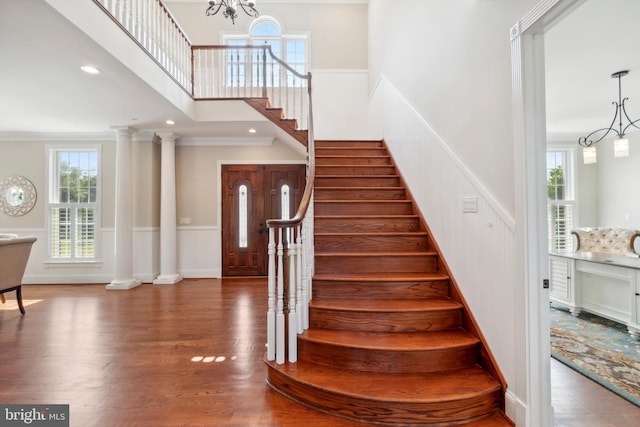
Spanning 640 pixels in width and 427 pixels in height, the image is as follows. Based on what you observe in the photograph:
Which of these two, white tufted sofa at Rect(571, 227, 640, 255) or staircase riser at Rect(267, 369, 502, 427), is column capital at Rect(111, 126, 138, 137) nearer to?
staircase riser at Rect(267, 369, 502, 427)

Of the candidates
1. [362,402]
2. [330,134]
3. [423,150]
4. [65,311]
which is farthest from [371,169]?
[65,311]

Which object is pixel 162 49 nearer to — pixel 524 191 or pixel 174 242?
pixel 174 242

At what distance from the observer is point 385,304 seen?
2414 millimetres

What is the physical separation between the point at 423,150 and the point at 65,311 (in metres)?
4.83

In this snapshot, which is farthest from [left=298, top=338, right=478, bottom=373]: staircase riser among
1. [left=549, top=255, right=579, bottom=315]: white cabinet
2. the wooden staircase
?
[left=549, top=255, right=579, bottom=315]: white cabinet

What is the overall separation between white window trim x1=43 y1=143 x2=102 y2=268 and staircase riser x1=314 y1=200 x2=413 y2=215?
4644 millimetres

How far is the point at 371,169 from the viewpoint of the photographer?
427 cm

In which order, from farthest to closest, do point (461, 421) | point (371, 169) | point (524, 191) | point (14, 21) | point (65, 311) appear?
point (371, 169)
point (65, 311)
point (14, 21)
point (461, 421)
point (524, 191)

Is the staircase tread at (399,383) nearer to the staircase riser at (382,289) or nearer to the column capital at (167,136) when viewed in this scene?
the staircase riser at (382,289)

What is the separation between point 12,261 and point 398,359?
4.64 metres

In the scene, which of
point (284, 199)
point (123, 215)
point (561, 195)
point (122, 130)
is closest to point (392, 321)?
point (284, 199)

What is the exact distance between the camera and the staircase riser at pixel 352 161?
14.6ft

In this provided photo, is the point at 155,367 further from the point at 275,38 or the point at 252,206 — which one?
the point at 275,38

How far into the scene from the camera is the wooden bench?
3605 millimetres
